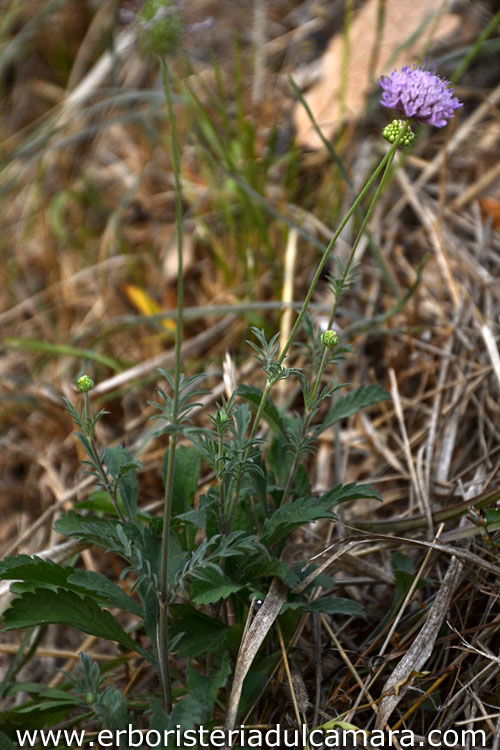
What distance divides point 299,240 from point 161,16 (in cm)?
148

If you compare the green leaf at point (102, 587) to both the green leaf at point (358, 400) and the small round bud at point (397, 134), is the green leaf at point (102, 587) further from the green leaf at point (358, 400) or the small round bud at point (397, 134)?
the small round bud at point (397, 134)

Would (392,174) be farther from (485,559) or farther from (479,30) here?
(485,559)

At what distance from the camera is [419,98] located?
3.98ft

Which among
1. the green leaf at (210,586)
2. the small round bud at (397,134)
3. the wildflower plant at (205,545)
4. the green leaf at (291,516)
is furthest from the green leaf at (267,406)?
the small round bud at (397,134)

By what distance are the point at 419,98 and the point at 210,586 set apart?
1.02 metres

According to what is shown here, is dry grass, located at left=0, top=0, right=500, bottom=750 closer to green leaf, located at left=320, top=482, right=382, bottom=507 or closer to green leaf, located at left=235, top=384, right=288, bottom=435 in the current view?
green leaf, located at left=320, top=482, right=382, bottom=507

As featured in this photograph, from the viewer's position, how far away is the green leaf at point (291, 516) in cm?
135

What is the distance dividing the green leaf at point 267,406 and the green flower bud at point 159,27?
0.67 m

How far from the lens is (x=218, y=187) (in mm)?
2729

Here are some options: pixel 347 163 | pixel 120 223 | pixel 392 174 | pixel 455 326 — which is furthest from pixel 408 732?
pixel 120 223

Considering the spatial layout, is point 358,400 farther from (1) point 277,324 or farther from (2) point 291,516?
(1) point 277,324

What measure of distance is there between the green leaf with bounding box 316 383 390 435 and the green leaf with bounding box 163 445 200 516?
1.11 feet

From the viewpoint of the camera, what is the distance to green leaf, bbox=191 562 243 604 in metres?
1.30

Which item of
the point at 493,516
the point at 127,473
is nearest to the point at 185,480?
the point at 127,473
